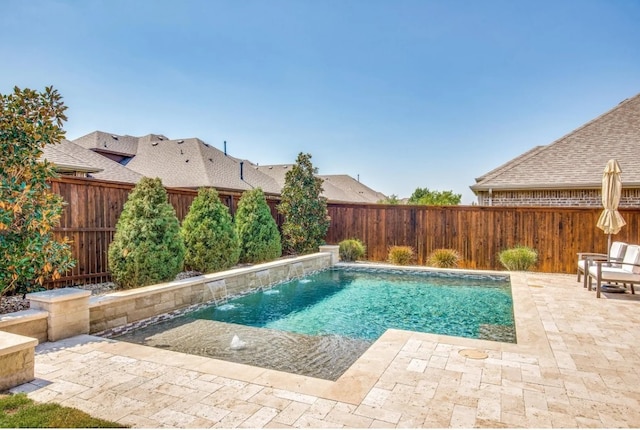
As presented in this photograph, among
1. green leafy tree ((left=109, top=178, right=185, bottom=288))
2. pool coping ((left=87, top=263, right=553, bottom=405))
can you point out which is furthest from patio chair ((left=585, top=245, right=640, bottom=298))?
green leafy tree ((left=109, top=178, right=185, bottom=288))

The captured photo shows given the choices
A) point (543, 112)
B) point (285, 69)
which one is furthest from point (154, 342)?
point (543, 112)

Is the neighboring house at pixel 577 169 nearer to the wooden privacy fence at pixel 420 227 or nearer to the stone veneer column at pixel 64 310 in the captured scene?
the wooden privacy fence at pixel 420 227

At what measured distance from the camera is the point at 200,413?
2766mm

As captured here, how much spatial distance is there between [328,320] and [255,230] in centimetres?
451

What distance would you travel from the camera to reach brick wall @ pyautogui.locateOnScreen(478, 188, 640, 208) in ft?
37.6

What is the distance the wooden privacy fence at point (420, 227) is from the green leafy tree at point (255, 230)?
642 mm

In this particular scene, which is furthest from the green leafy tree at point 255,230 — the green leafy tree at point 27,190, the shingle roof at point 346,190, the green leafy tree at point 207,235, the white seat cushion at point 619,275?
the shingle roof at point 346,190

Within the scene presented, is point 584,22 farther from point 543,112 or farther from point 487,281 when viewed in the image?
point 487,281

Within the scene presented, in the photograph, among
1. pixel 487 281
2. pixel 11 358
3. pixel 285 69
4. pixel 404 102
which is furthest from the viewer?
pixel 404 102

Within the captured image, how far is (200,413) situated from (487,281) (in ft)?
29.4

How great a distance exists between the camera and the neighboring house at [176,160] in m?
18.1

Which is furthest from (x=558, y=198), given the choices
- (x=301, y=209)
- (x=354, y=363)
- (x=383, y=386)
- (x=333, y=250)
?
(x=383, y=386)

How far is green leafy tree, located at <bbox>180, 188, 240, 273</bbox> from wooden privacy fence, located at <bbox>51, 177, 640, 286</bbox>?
2.29ft

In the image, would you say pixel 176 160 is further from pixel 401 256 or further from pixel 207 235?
pixel 401 256
